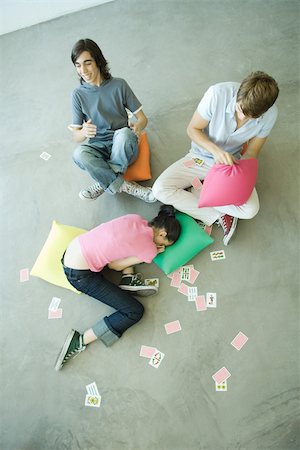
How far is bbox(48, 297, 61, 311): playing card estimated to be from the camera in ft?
8.72

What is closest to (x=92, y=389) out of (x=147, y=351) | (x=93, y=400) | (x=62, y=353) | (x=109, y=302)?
(x=93, y=400)

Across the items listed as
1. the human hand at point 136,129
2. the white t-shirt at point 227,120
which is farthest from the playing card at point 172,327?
the human hand at point 136,129

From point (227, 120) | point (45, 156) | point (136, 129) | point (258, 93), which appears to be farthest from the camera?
point (45, 156)

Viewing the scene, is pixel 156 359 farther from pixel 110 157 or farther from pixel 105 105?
pixel 105 105

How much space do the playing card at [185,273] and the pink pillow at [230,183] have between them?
0.55 m

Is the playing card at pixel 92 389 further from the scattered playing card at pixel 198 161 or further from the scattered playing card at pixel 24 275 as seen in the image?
the scattered playing card at pixel 198 161

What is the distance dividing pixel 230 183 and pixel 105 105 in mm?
1093

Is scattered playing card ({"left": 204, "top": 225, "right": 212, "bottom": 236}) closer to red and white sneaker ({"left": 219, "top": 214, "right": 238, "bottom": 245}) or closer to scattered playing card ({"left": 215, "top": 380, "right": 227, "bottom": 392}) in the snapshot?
red and white sneaker ({"left": 219, "top": 214, "right": 238, "bottom": 245})

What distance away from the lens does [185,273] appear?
2.58 metres

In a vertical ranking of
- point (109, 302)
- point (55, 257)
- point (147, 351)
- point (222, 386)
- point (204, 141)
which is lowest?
point (222, 386)

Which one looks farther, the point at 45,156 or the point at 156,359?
the point at 45,156

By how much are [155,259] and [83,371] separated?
0.94 metres

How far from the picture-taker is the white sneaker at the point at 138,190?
2.75 meters

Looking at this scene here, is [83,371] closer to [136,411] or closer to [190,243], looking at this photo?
[136,411]
